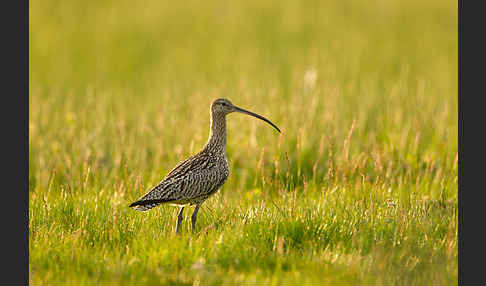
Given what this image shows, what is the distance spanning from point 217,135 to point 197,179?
2.99 feet

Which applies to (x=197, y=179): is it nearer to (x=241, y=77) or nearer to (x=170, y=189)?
(x=170, y=189)

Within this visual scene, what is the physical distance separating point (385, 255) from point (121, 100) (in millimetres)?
11774

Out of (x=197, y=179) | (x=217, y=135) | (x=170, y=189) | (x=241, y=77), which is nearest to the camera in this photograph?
(x=170, y=189)

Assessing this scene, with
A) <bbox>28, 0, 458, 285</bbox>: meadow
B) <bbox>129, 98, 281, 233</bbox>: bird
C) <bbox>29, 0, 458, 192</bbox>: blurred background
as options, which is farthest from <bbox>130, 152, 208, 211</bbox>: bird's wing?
<bbox>29, 0, 458, 192</bbox>: blurred background

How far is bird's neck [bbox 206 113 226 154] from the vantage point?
8.27 m

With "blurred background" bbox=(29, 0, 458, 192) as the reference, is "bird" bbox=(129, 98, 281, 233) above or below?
below

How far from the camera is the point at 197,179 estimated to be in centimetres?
761

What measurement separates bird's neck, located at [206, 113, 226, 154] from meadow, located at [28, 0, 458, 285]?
681 millimetres

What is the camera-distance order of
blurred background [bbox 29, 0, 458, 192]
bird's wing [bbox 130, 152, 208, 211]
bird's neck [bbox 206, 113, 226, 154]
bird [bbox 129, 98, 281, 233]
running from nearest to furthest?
1. bird's wing [bbox 130, 152, 208, 211]
2. bird [bbox 129, 98, 281, 233]
3. bird's neck [bbox 206, 113, 226, 154]
4. blurred background [bbox 29, 0, 458, 192]

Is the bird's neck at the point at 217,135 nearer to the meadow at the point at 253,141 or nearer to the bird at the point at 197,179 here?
the bird at the point at 197,179

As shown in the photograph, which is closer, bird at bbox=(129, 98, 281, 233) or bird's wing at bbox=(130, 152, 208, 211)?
bird's wing at bbox=(130, 152, 208, 211)

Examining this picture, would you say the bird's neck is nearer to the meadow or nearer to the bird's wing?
the bird's wing

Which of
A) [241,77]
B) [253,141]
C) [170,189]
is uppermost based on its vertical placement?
[241,77]

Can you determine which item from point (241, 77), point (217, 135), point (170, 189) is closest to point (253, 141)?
point (217, 135)
